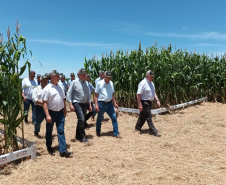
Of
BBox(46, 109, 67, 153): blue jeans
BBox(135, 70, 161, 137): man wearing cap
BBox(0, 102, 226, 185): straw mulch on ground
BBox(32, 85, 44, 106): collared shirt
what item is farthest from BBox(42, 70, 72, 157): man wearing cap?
BBox(135, 70, 161, 137): man wearing cap

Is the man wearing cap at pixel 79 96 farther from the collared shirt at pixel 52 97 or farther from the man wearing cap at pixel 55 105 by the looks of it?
the collared shirt at pixel 52 97

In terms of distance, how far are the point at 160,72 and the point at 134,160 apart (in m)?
5.44

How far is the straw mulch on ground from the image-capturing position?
3609 millimetres

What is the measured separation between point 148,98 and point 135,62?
3535 millimetres

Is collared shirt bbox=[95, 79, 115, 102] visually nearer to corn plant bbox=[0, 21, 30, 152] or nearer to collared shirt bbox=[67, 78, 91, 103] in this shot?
collared shirt bbox=[67, 78, 91, 103]

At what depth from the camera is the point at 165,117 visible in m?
8.68

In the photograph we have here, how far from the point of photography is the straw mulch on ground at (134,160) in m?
3.61

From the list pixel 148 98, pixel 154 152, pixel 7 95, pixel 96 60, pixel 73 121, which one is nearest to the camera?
pixel 7 95

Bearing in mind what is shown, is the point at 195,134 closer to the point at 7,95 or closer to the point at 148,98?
the point at 148,98

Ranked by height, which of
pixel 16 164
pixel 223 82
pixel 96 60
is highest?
pixel 96 60

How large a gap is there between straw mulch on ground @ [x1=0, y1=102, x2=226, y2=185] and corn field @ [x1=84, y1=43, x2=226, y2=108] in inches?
101

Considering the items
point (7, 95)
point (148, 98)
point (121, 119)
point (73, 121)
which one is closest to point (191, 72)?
point (121, 119)

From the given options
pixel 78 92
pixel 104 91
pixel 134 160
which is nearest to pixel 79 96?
pixel 78 92

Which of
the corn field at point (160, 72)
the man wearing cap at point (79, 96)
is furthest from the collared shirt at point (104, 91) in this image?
the corn field at point (160, 72)
